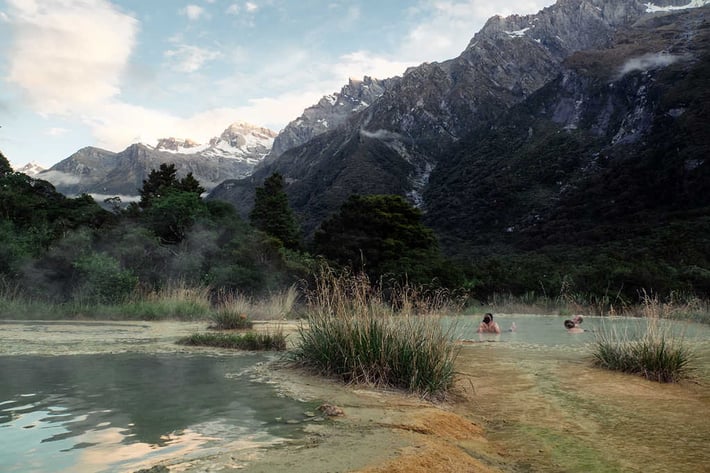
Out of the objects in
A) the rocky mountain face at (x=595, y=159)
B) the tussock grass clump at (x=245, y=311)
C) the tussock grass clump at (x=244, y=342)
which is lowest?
the tussock grass clump at (x=244, y=342)

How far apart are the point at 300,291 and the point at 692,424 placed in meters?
17.7

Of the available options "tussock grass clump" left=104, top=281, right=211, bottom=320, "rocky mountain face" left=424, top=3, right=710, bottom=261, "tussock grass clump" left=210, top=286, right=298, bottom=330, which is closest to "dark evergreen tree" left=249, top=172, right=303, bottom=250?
"tussock grass clump" left=210, top=286, right=298, bottom=330

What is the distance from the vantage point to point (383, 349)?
7.04 meters

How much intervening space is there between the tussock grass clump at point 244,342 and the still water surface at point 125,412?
7.12 ft

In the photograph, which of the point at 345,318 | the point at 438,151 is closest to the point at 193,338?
the point at 345,318

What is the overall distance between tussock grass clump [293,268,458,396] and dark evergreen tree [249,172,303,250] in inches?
1055

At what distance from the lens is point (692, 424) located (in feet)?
18.4

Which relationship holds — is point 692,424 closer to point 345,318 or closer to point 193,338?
point 345,318

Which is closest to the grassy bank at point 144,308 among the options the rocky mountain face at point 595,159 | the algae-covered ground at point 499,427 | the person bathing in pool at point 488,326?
the person bathing in pool at point 488,326

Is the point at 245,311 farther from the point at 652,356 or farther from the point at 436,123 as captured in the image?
the point at 436,123

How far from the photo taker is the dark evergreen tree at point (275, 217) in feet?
115

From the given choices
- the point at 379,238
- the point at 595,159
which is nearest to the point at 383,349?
the point at 379,238

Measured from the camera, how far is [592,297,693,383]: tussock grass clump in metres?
8.08

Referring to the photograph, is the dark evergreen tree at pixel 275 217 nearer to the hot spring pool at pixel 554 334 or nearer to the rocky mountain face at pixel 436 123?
the hot spring pool at pixel 554 334
